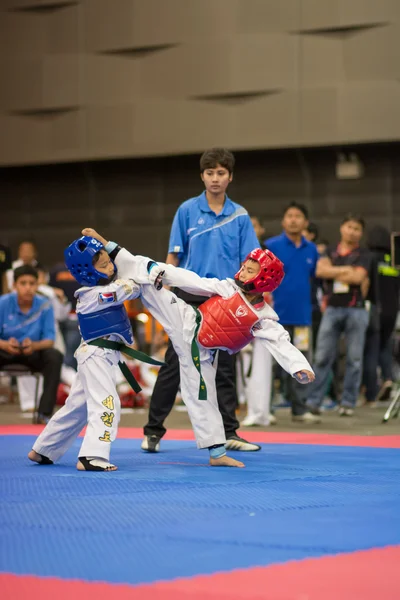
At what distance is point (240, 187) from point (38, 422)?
21.9ft

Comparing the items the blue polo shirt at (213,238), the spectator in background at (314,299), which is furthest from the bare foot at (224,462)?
the spectator in background at (314,299)

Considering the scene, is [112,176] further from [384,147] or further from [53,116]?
[384,147]

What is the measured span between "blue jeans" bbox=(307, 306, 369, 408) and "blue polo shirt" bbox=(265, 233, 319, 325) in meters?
0.50

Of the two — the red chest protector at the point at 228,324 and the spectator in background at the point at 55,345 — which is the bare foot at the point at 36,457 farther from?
the spectator in background at the point at 55,345

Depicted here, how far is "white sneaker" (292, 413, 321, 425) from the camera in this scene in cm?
716

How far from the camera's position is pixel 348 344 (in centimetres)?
767

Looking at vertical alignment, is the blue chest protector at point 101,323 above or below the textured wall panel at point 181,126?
below

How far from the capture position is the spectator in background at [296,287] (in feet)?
23.4

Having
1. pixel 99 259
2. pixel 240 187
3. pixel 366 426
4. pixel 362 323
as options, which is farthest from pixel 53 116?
pixel 99 259

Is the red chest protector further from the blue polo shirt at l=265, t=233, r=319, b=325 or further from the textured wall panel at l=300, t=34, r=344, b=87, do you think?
the textured wall panel at l=300, t=34, r=344, b=87

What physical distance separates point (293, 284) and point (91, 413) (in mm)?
3293

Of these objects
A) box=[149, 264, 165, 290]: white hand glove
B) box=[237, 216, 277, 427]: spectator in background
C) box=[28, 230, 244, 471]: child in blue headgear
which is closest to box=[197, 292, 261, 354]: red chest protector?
box=[28, 230, 244, 471]: child in blue headgear

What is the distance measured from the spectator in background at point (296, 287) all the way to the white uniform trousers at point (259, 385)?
340 millimetres

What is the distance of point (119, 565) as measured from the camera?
2232 millimetres
